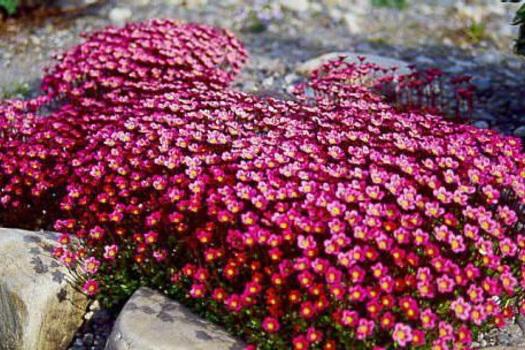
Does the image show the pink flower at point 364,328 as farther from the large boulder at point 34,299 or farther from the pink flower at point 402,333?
the large boulder at point 34,299

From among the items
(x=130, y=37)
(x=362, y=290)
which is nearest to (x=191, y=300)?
(x=362, y=290)

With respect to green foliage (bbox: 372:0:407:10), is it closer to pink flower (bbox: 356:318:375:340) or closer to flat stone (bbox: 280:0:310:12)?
flat stone (bbox: 280:0:310:12)

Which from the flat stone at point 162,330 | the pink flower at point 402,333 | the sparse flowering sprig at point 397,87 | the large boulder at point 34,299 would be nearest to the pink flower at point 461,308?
the pink flower at point 402,333

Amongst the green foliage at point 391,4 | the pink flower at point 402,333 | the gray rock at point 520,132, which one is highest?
the pink flower at point 402,333

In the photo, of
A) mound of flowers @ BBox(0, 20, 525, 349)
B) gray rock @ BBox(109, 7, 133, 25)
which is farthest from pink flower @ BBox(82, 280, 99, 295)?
gray rock @ BBox(109, 7, 133, 25)

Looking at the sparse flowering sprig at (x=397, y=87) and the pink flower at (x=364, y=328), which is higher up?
the pink flower at (x=364, y=328)

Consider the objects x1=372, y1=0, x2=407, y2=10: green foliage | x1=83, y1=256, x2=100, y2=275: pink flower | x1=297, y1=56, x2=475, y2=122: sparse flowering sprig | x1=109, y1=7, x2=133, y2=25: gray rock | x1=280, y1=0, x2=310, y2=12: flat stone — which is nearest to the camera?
x1=83, y1=256, x2=100, y2=275: pink flower
